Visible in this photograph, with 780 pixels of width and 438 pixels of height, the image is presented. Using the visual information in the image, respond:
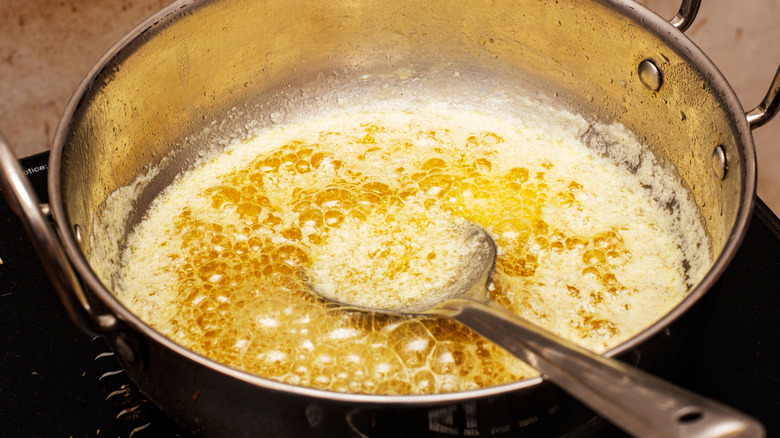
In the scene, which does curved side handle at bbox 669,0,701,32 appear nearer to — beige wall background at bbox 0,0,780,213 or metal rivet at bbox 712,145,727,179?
metal rivet at bbox 712,145,727,179

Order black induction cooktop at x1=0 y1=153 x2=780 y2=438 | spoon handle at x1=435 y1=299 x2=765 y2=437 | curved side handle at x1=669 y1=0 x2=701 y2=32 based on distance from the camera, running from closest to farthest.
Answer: spoon handle at x1=435 y1=299 x2=765 y2=437 → black induction cooktop at x1=0 y1=153 x2=780 y2=438 → curved side handle at x1=669 y1=0 x2=701 y2=32

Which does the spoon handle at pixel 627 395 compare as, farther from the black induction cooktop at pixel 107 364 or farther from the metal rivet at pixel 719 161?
the metal rivet at pixel 719 161

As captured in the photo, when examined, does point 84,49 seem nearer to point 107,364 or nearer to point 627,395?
point 107,364

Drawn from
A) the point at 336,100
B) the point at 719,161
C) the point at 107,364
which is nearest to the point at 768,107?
the point at 719,161

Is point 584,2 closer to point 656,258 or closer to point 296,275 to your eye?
point 656,258

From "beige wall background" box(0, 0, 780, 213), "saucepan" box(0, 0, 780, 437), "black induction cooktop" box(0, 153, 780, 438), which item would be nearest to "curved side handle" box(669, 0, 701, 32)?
"saucepan" box(0, 0, 780, 437)

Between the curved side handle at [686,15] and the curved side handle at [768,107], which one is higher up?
the curved side handle at [686,15]

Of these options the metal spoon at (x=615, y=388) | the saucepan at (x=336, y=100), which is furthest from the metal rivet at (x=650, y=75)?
the metal spoon at (x=615, y=388)

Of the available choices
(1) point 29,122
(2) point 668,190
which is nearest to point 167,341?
(2) point 668,190
